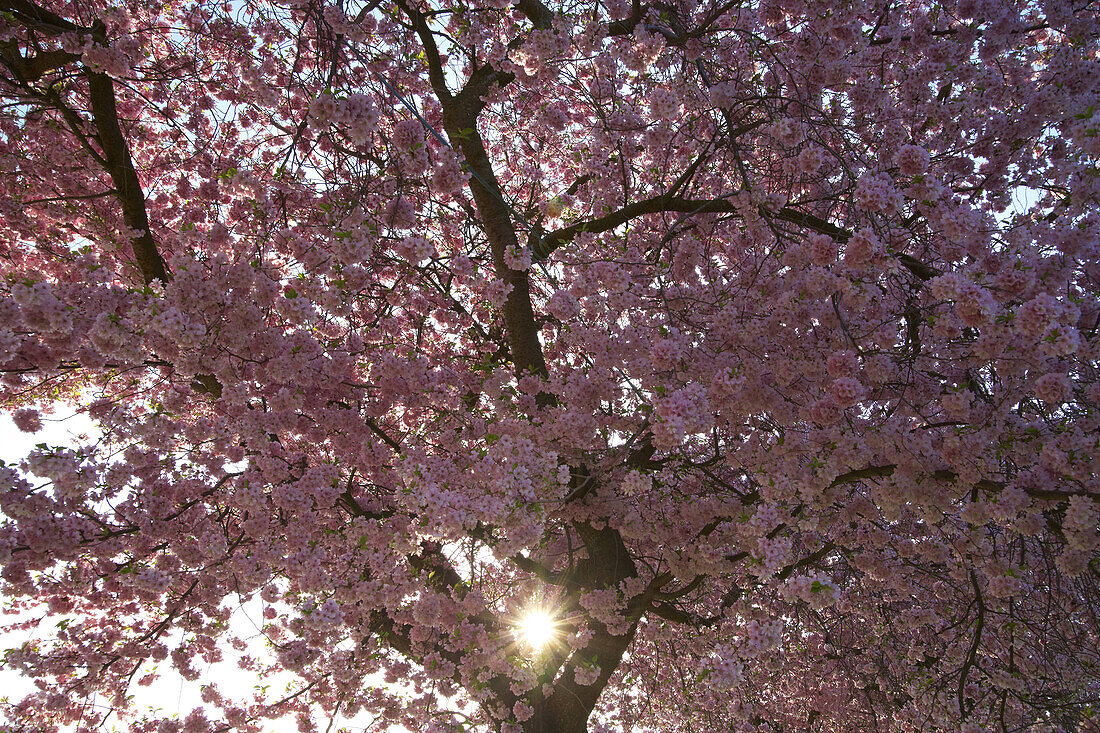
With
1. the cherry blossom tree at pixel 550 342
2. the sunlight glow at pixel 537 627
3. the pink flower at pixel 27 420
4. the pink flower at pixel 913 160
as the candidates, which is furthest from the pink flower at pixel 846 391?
the pink flower at pixel 27 420

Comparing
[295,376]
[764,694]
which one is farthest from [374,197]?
[764,694]

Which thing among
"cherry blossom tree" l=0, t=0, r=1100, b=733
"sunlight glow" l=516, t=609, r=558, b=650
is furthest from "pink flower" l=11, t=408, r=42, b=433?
"sunlight glow" l=516, t=609, r=558, b=650

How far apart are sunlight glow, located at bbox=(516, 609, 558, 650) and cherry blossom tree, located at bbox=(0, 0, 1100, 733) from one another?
71mm

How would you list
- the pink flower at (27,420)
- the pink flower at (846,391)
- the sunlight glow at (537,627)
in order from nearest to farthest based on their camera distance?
the pink flower at (846,391), the pink flower at (27,420), the sunlight glow at (537,627)

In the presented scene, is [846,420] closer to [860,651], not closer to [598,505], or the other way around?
[598,505]

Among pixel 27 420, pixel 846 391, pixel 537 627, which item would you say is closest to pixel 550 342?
pixel 537 627

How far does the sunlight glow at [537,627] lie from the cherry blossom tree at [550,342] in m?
0.07

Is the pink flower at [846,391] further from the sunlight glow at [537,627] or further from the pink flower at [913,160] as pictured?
the sunlight glow at [537,627]

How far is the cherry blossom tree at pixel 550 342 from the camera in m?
4.03

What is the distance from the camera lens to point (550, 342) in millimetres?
7582

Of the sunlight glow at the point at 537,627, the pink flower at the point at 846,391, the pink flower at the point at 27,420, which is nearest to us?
the pink flower at the point at 846,391

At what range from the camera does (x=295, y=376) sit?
4750mm

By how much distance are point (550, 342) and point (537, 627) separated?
141 inches

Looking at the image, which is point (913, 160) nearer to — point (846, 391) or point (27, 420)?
point (846, 391)
